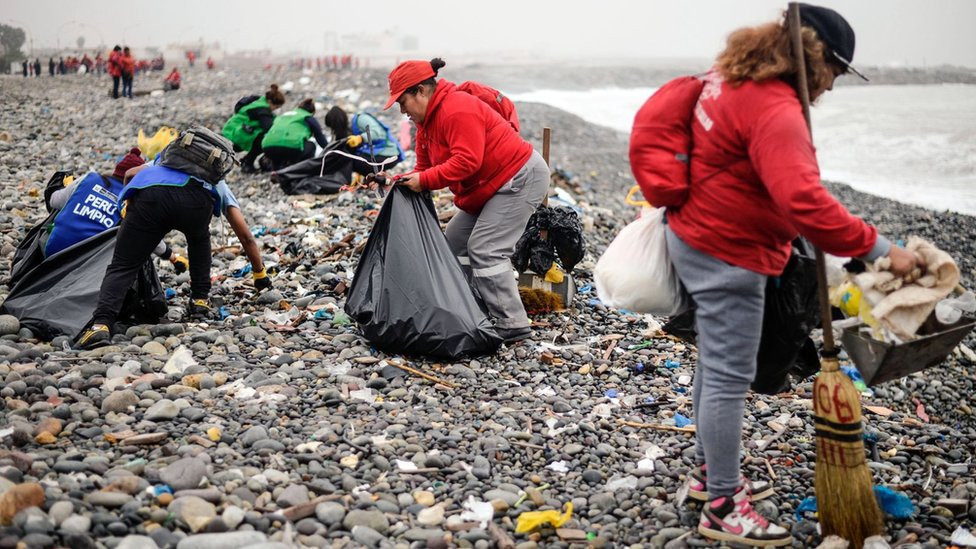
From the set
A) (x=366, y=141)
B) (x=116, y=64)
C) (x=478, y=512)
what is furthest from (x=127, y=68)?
(x=478, y=512)

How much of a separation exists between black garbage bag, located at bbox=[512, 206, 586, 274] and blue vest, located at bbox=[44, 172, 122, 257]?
276 centimetres

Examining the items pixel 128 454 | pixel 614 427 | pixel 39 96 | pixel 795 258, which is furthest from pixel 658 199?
pixel 39 96

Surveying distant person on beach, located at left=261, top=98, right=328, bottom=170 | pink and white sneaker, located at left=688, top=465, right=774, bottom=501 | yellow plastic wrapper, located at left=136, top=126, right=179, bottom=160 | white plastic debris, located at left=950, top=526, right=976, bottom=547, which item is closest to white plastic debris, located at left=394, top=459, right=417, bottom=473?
pink and white sneaker, located at left=688, top=465, right=774, bottom=501

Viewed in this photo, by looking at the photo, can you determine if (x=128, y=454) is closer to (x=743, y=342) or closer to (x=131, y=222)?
(x=131, y=222)

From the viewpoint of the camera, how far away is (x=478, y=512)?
10.4 ft

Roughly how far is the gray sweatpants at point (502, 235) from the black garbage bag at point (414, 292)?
0.64 feet

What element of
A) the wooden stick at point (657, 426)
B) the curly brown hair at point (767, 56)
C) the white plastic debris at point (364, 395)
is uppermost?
the curly brown hair at point (767, 56)

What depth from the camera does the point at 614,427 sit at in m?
4.09

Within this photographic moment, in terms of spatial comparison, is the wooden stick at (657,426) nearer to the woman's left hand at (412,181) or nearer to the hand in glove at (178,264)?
the woman's left hand at (412,181)

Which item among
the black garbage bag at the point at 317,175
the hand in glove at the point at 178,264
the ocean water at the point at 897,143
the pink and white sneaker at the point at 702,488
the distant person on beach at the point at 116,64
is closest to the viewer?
the pink and white sneaker at the point at 702,488

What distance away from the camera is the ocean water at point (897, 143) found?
1859 cm

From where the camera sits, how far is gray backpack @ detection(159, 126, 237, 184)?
4.82 metres

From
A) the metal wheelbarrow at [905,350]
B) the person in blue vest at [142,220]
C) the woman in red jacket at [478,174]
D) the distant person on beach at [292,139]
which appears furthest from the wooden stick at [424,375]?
the distant person on beach at [292,139]

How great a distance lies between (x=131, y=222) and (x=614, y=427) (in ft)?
10.1
